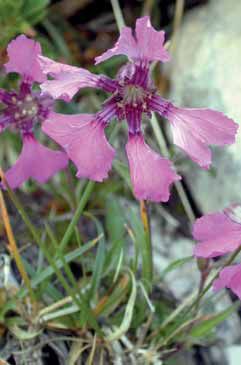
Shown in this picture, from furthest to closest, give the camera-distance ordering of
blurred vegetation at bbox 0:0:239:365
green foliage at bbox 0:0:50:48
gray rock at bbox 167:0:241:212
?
gray rock at bbox 167:0:241:212 → green foliage at bbox 0:0:50:48 → blurred vegetation at bbox 0:0:239:365

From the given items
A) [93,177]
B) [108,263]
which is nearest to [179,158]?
[108,263]

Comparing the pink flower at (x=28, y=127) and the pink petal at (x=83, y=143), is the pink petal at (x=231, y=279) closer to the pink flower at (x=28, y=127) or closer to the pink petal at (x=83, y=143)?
the pink petal at (x=83, y=143)

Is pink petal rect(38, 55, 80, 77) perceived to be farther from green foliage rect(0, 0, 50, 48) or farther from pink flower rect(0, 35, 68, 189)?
green foliage rect(0, 0, 50, 48)

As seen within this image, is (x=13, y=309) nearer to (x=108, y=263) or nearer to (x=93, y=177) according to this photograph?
(x=108, y=263)

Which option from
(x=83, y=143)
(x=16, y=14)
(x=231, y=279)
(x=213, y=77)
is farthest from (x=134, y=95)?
(x=213, y=77)

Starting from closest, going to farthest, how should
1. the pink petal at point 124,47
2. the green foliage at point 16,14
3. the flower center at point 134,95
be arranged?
the pink petal at point 124,47, the flower center at point 134,95, the green foliage at point 16,14

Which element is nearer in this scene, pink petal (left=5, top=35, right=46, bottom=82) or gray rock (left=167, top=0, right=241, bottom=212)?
pink petal (left=5, top=35, right=46, bottom=82)

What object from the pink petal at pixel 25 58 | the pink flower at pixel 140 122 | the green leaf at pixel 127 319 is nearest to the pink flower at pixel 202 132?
the pink flower at pixel 140 122

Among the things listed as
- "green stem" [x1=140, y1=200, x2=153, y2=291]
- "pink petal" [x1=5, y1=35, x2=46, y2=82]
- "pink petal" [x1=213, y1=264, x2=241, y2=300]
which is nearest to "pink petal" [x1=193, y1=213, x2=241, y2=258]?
"pink petal" [x1=213, y1=264, x2=241, y2=300]
